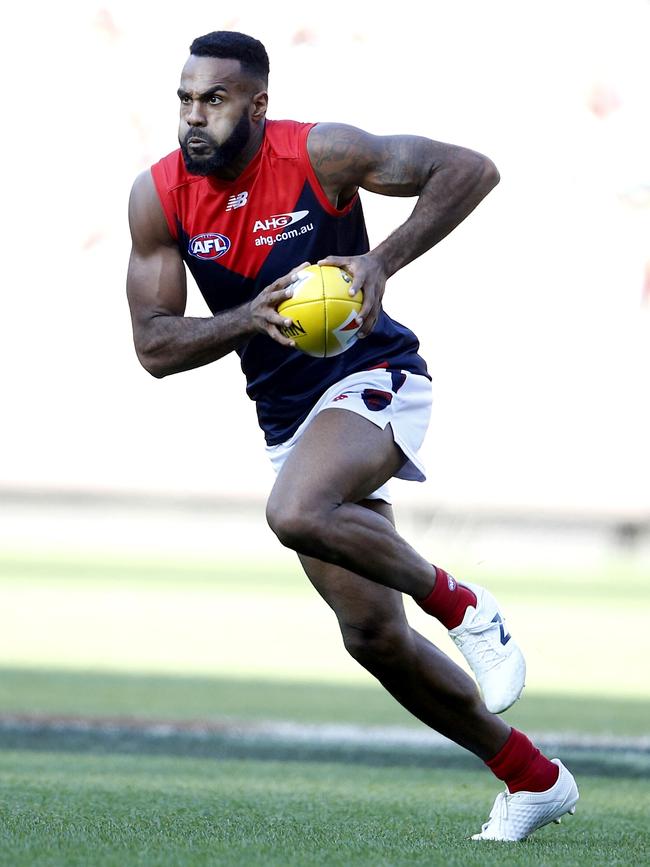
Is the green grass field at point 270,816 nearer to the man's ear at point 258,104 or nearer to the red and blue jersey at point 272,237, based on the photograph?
the red and blue jersey at point 272,237

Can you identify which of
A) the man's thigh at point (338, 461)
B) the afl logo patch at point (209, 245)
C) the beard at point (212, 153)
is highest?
the beard at point (212, 153)

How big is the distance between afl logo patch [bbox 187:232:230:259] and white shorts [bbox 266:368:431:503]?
0.65 meters

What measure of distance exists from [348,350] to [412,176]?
0.69m

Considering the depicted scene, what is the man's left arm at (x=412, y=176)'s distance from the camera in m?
5.72

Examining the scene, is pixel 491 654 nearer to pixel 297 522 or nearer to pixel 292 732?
pixel 297 522

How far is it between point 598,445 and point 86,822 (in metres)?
33.4

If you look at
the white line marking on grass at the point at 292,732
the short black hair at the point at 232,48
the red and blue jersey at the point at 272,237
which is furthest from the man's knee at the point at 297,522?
the white line marking on grass at the point at 292,732

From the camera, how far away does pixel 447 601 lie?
216 inches

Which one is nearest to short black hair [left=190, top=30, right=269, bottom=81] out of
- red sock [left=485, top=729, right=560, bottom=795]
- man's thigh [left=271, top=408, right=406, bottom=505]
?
man's thigh [left=271, top=408, right=406, bottom=505]

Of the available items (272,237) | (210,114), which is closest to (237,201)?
(272,237)

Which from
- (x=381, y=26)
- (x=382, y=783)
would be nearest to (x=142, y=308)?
(x=382, y=783)

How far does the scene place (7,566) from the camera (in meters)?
27.9

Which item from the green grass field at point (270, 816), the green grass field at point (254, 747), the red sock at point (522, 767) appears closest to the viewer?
the green grass field at point (270, 816)

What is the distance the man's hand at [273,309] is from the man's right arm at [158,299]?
246mm
